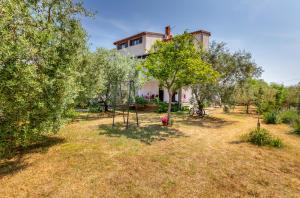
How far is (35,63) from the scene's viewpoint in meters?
6.45

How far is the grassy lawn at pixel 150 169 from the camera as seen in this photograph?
16.1ft

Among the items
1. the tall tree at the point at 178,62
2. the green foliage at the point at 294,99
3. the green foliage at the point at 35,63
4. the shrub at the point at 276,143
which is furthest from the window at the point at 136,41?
the shrub at the point at 276,143

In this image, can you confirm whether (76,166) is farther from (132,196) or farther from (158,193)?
(158,193)

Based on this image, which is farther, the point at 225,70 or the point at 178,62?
the point at 225,70

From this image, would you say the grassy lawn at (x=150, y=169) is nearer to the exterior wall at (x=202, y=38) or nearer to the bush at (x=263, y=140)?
the bush at (x=263, y=140)

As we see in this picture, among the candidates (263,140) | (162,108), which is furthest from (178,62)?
(162,108)

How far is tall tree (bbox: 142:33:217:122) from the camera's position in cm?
1258

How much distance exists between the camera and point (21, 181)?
17.7 ft

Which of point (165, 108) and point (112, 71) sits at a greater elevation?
point (112, 71)

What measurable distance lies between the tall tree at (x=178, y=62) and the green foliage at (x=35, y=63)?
620 centimetres

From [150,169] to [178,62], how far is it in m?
8.44

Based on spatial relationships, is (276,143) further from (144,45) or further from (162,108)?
(144,45)

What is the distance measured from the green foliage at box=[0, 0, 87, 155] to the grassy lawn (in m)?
1.28

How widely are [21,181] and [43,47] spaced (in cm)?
455
